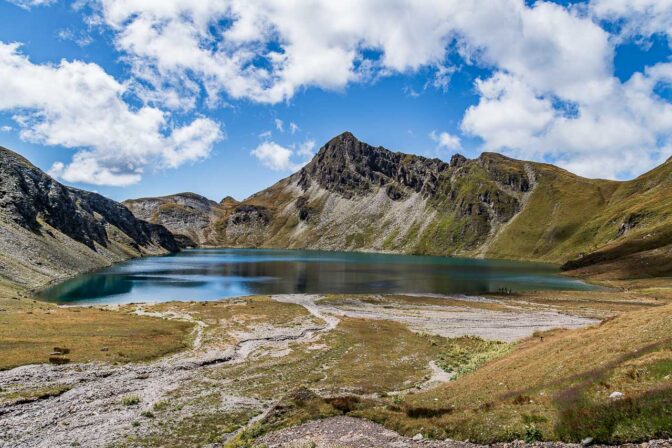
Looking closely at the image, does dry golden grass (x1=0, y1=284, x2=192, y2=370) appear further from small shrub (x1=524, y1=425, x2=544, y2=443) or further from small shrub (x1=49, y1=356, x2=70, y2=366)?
small shrub (x1=524, y1=425, x2=544, y2=443)

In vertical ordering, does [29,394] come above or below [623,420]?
below

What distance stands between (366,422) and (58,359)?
41.3 meters

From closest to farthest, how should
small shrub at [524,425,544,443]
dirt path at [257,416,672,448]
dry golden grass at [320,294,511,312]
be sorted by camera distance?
small shrub at [524,425,544,443] < dirt path at [257,416,672,448] < dry golden grass at [320,294,511,312]

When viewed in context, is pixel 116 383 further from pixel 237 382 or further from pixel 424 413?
pixel 424 413

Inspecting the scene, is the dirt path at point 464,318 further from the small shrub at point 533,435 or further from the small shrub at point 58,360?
the small shrub at point 533,435

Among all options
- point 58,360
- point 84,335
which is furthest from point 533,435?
point 84,335

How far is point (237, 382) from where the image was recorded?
147ft

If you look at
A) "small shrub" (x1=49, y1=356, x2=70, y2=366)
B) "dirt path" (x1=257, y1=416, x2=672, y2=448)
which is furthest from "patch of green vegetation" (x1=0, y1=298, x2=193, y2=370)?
"dirt path" (x1=257, y1=416, x2=672, y2=448)

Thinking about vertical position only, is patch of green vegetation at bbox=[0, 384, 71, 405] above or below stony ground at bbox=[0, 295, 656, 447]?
above

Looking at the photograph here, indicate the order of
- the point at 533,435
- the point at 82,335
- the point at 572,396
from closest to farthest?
the point at 533,435, the point at 572,396, the point at 82,335

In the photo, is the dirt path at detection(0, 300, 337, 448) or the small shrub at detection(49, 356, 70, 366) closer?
the dirt path at detection(0, 300, 337, 448)

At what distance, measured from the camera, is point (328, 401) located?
30.4 m

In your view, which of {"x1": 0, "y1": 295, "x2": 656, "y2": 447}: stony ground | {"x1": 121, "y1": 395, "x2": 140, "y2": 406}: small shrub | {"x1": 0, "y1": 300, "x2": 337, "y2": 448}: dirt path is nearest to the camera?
{"x1": 0, "y1": 295, "x2": 656, "y2": 447}: stony ground

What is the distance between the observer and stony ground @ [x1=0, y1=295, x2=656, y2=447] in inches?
1134
